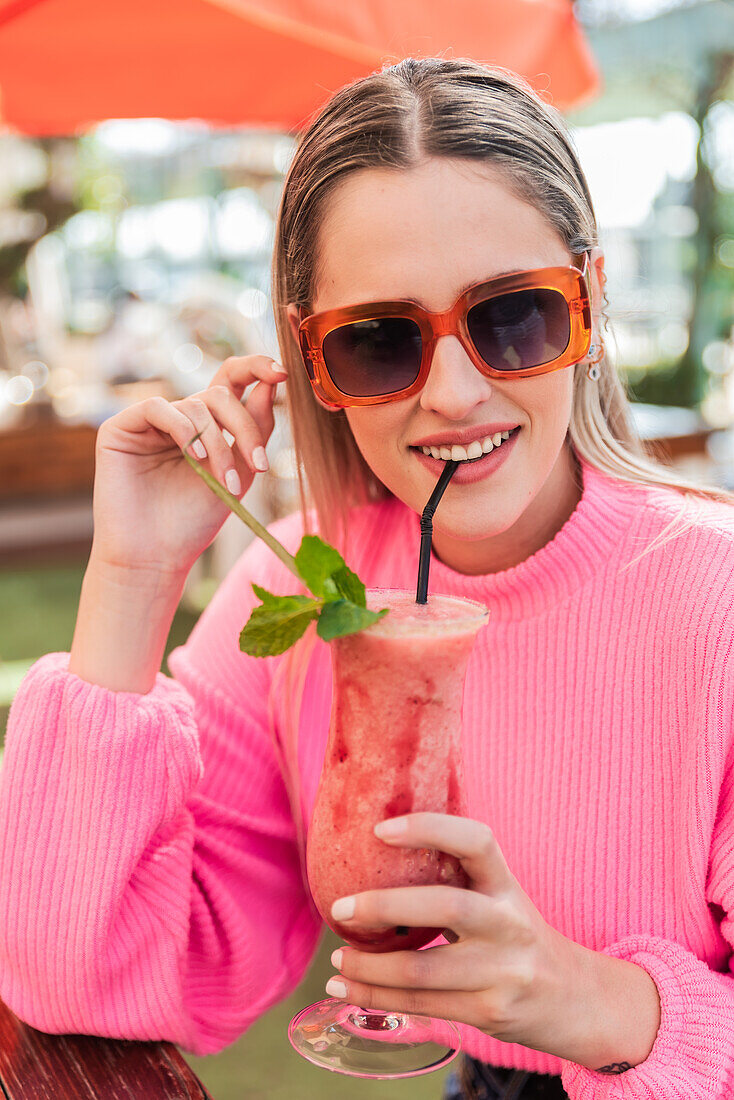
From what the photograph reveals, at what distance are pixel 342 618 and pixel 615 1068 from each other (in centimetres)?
60

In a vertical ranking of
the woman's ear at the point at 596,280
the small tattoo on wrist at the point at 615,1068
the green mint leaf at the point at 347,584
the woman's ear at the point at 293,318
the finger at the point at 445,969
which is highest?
the woman's ear at the point at 596,280

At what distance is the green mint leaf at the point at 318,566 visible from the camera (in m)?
0.95

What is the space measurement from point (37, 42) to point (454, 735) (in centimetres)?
309

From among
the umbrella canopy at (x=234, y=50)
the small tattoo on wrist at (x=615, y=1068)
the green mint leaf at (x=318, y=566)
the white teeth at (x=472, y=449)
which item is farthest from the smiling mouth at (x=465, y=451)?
the umbrella canopy at (x=234, y=50)

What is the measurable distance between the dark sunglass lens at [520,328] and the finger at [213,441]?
42cm

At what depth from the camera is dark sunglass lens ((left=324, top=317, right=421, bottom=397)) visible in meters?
1.26

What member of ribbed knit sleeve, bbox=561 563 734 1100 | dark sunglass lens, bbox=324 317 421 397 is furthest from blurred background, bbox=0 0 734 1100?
ribbed knit sleeve, bbox=561 563 734 1100

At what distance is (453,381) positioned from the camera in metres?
1.25

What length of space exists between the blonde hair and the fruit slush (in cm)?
54

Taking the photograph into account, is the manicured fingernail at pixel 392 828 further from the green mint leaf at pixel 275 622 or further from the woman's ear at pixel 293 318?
the woman's ear at pixel 293 318

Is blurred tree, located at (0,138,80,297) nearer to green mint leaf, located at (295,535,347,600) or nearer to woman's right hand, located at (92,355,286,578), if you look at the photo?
woman's right hand, located at (92,355,286,578)

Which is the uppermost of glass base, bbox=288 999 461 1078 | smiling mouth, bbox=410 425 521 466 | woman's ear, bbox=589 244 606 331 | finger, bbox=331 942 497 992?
woman's ear, bbox=589 244 606 331

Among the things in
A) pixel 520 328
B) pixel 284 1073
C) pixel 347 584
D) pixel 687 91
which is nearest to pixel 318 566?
pixel 347 584

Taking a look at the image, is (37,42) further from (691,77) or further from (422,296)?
(691,77)
